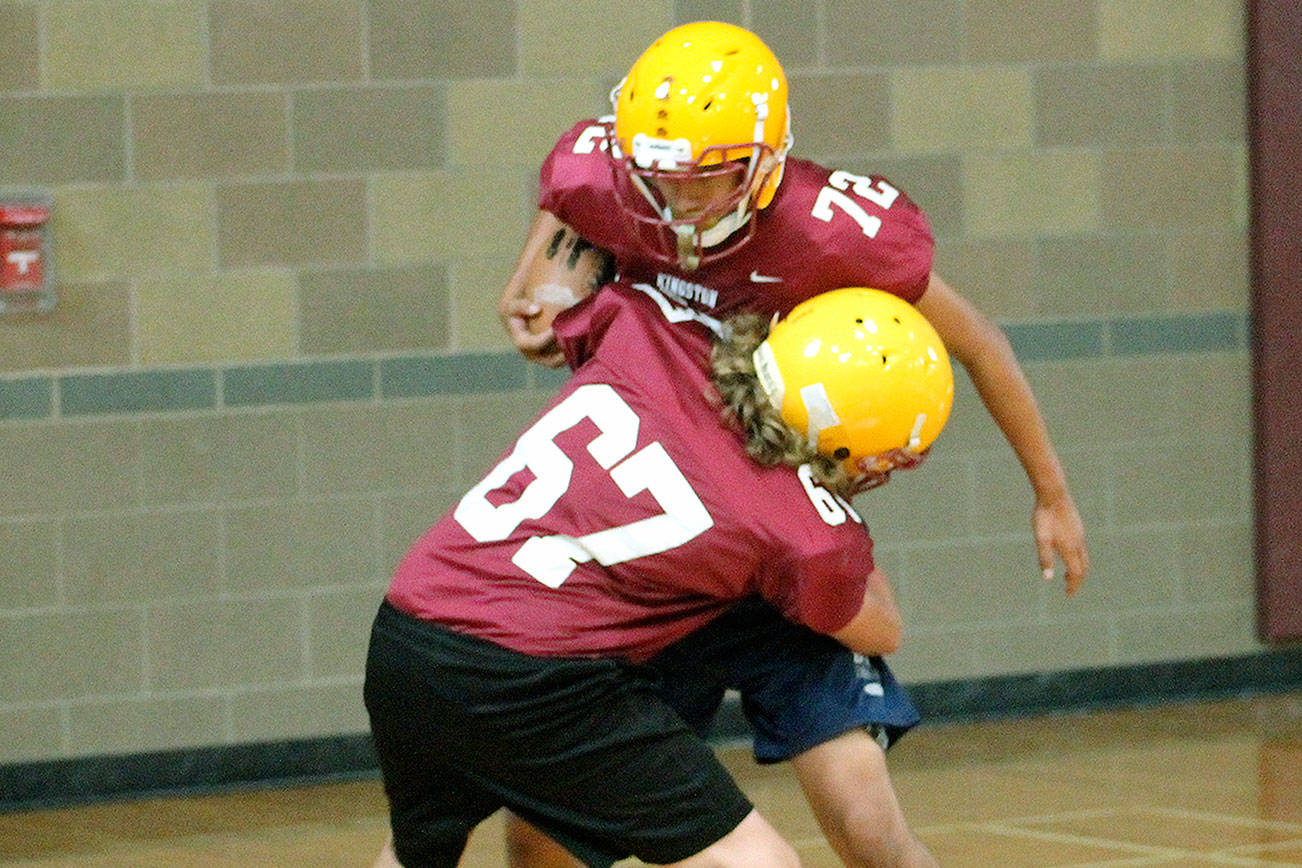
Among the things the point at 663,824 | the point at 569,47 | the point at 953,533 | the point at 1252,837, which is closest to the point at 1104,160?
the point at 953,533

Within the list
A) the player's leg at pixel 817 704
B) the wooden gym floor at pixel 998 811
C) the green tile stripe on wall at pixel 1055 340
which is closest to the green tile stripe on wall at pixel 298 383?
the wooden gym floor at pixel 998 811

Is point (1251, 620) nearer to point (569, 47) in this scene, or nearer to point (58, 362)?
point (569, 47)

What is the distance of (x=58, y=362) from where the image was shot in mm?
5008

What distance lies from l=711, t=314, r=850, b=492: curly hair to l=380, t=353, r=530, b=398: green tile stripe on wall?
265 cm

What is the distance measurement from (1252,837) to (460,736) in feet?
7.70

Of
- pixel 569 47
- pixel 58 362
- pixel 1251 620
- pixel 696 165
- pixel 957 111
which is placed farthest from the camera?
pixel 1251 620

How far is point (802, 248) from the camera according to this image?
287cm

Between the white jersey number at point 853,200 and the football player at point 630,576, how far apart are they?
212 millimetres

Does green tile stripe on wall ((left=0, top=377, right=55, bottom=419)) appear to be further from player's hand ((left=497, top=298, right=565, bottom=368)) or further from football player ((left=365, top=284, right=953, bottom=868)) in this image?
football player ((left=365, top=284, right=953, bottom=868))

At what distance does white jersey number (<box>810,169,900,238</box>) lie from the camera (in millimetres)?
2885

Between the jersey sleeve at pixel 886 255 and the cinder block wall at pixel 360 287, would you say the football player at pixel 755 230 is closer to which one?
the jersey sleeve at pixel 886 255

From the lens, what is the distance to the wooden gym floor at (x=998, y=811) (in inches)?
167

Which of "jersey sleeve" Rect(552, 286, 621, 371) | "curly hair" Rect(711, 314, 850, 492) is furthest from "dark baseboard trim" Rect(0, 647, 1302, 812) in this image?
"curly hair" Rect(711, 314, 850, 492)

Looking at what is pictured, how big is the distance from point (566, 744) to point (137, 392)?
286 cm
